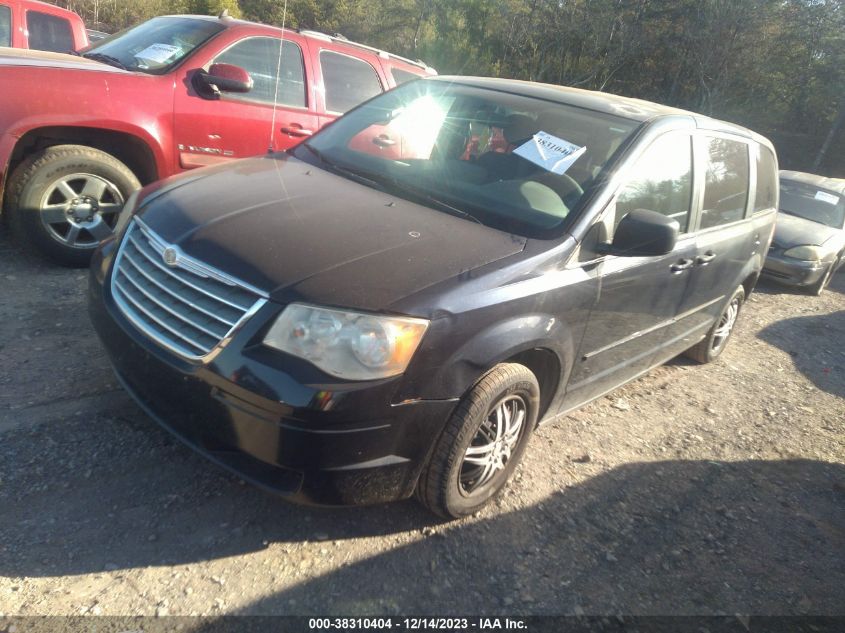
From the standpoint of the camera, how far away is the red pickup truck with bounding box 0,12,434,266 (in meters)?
4.18

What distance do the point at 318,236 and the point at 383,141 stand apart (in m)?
1.37

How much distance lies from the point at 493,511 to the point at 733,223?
267 centimetres

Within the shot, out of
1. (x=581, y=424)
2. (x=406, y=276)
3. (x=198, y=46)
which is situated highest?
(x=198, y=46)

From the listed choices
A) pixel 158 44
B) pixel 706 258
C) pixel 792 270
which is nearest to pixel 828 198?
pixel 792 270

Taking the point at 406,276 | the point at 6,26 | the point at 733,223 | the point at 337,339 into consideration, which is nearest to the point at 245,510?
the point at 337,339

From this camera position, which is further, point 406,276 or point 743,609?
point 743,609

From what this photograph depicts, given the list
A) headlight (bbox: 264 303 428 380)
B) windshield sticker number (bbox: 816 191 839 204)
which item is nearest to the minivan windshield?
headlight (bbox: 264 303 428 380)

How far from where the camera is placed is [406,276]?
2389mm

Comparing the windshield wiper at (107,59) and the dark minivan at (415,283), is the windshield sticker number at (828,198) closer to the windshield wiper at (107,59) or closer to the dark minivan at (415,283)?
the dark minivan at (415,283)

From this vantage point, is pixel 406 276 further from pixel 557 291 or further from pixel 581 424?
pixel 581 424

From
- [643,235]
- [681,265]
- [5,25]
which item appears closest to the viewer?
[643,235]

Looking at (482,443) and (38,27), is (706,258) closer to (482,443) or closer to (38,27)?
(482,443)

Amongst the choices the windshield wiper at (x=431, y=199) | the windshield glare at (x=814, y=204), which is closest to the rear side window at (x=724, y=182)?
the windshield wiper at (x=431, y=199)

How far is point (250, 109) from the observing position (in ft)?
16.6
